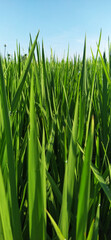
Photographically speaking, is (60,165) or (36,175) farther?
(60,165)

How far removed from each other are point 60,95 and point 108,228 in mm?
529

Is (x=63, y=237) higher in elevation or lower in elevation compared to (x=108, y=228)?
higher

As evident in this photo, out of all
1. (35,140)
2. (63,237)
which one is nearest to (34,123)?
(35,140)

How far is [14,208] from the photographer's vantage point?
0.26 meters

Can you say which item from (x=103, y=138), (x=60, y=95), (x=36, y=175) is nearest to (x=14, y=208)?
(x=36, y=175)

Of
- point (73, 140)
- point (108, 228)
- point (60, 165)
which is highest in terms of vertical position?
point (73, 140)

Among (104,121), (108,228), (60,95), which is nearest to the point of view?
(108,228)

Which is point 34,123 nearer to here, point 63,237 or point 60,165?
point 63,237

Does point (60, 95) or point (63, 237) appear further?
→ point (60, 95)

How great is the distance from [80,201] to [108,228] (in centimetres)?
26

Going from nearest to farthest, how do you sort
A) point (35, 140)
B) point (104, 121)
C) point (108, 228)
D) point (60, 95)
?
1. point (35, 140)
2. point (108, 228)
3. point (104, 121)
4. point (60, 95)

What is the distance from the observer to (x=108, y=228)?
465mm

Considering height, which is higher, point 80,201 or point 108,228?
point 80,201

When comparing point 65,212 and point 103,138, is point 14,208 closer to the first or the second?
point 65,212
